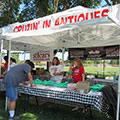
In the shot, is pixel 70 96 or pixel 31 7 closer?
pixel 70 96

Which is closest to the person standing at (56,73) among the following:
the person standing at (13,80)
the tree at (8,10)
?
the person standing at (13,80)

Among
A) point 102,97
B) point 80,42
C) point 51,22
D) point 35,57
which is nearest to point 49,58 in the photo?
point 35,57

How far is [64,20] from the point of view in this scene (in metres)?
2.76

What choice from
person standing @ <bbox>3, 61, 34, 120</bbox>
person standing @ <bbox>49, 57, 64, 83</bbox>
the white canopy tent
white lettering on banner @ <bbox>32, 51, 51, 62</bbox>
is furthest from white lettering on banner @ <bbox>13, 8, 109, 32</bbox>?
white lettering on banner @ <bbox>32, 51, 51, 62</bbox>

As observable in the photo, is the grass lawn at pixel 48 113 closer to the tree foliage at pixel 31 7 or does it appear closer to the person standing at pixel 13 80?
the person standing at pixel 13 80

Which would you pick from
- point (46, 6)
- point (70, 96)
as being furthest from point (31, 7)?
point (70, 96)

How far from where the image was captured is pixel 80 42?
546 centimetres

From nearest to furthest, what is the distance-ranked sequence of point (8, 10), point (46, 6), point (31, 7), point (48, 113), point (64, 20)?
1. point (64, 20)
2. point (48, 113)
3. point (46, 6)
4. point (8, 10)
5. point (31, 7)

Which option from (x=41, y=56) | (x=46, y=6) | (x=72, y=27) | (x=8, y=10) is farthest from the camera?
(x=8, y=10)

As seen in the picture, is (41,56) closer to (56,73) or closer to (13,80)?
(56,73)

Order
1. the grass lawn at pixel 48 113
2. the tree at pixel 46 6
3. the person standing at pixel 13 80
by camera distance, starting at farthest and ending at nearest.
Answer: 1. the tree at pixel 46 6
2. the grass lawn at pixel 48 113
3. the person standing at pixel 13 80

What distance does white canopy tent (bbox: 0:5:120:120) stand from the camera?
2373mm

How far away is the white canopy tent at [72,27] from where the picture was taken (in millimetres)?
2373

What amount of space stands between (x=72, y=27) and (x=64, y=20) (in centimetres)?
25
